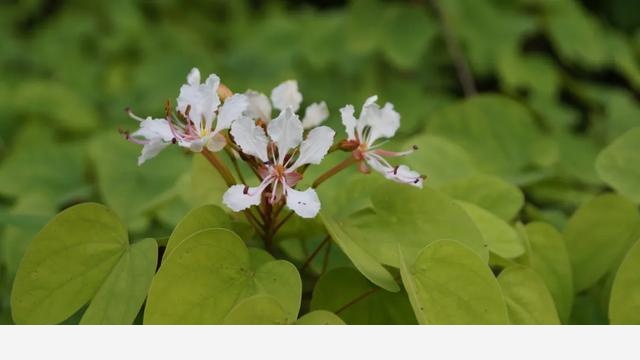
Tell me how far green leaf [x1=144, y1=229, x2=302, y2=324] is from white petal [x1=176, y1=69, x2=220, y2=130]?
99 mm

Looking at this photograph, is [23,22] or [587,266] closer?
[587,266]

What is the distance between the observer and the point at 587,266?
786mm

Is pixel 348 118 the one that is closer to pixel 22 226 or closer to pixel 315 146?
pixel 315 146

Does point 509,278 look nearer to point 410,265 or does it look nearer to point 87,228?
point 410,265

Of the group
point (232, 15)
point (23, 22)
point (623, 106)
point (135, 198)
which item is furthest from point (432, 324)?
point (23, 22)

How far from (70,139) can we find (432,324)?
1273 millimetres

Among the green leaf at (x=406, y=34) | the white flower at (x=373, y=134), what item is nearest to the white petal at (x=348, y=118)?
the white flower at (x=373, y=134)

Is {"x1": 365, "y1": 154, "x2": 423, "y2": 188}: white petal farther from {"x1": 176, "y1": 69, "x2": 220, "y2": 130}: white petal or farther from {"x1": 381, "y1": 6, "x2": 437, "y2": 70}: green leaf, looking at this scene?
{"x1": 381, "y1": 6, "x2": 437, "y2": 70}: green leaf

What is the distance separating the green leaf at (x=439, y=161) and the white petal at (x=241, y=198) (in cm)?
32

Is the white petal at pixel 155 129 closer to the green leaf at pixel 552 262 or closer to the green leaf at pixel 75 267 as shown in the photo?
the green leaf at pixel 75 267

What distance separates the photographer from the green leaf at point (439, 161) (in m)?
0.90

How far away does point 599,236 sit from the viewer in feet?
2.60

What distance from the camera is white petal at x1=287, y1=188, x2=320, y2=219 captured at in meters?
0.61

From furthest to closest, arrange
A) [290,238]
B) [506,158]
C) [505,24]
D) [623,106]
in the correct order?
[505,24], [623,106], [506,158], [290,238]
